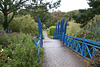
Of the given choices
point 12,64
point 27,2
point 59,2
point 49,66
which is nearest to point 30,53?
point 12,64

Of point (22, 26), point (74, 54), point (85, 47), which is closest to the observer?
point (85, 47)

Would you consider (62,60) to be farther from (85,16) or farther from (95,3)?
(95,3)

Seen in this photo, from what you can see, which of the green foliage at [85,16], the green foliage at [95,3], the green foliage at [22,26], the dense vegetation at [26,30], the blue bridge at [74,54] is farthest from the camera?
the green foliage at [22,26]

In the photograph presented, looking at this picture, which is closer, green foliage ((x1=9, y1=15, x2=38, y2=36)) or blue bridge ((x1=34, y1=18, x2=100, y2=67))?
blue bridge ((x1=34, y1=18, x2=100, y2=67))

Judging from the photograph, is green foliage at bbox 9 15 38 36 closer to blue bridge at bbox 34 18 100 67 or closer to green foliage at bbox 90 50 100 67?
blue bridge at bbox 34 18 100 67

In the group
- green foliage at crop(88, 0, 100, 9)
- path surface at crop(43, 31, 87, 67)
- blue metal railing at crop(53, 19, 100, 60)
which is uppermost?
green foliage at crop(88, 0, 100, 9)

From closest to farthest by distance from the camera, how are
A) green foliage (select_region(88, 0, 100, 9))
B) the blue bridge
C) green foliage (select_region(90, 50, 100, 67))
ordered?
green foliage (select_region(90, 50, 100, 67)) → the blue bridge → green foliage (select_region(88, 0, 100, 9))

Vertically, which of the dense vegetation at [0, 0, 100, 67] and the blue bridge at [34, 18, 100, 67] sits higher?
the dense vegetation at [0, 0, 100, 67]

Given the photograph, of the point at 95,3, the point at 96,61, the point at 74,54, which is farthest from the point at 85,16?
the point at 96,61

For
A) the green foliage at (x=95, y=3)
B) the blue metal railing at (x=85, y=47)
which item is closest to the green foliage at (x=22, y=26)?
Answer: the green foliage at (x=95, y=3)

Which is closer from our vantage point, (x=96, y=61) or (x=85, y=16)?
(x=96, y=61)

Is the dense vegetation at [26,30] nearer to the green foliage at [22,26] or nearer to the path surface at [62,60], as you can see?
the green foliage at [22,26]

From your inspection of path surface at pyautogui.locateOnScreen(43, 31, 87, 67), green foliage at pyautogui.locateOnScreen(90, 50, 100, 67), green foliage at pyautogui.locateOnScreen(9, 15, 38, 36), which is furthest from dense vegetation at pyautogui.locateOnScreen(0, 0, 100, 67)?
green foliage at pyautogui.locateOnScreen(90, 50, 100, 67)

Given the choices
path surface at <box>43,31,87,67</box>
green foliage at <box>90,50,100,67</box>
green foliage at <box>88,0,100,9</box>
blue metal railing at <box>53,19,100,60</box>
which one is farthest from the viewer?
green foliage at <box>88,0,100,9</box>
